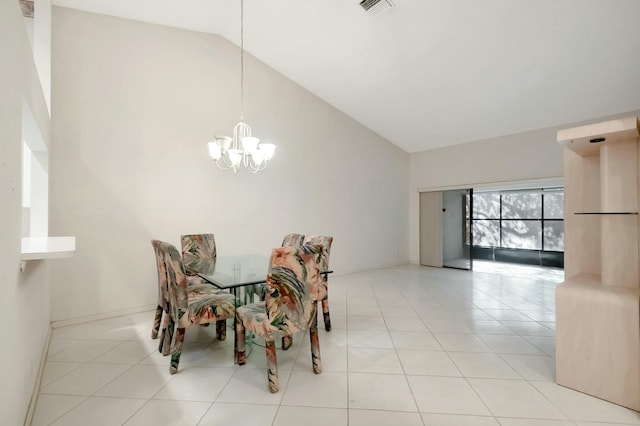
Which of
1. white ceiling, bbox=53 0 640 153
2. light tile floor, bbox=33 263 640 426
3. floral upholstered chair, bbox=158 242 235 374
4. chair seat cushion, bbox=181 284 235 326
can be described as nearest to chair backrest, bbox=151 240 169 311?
floral upholstered chair, bbox=158 242 235 374

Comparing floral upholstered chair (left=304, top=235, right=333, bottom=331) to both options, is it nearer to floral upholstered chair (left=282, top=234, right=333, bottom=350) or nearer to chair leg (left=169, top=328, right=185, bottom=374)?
floral upholstered chair (left=282, top=234, right=333, bottom=350)

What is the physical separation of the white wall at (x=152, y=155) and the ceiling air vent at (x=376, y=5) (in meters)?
1.95

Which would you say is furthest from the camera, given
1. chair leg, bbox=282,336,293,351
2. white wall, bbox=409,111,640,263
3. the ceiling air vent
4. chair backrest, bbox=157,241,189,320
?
white wall, bbox=409,111,640,263

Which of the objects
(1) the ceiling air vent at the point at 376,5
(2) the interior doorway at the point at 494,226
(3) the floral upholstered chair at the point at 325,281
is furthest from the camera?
(2) the interior doorway at the point at 494,226

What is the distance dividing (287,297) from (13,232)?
1396 mm

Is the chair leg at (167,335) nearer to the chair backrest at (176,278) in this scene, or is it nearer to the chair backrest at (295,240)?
the chair backrest at (176,278)

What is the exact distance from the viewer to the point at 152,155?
3.46 m

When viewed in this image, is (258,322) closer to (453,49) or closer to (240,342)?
(240,342)

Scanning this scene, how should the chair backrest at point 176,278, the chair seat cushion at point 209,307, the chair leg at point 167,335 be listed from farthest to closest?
the chair leg at point 167,335, the chair seat cushion at point 209,307, the chair backrest at point 176,278

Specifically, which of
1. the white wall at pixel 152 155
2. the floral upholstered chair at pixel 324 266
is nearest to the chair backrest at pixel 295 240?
the floral upholstered chair at pixel 324 266

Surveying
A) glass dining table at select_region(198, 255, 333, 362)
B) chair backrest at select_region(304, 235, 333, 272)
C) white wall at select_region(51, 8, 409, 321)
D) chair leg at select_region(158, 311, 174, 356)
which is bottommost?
chair leg at select_region(158, 311, 174, 356)

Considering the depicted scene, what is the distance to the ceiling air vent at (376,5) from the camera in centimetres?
298

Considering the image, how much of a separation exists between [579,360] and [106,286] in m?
4.29

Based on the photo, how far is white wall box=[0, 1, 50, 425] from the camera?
1.16 m
